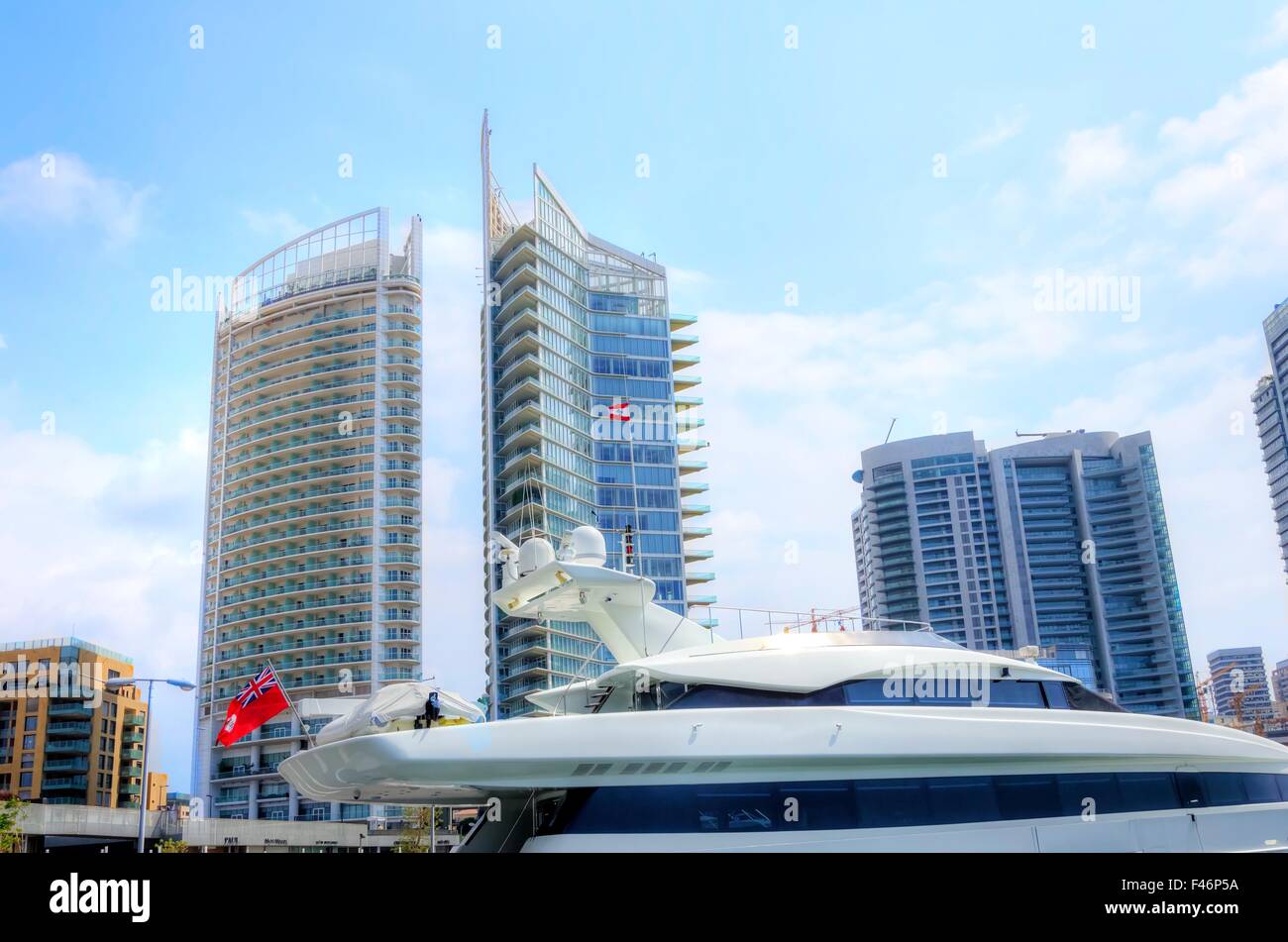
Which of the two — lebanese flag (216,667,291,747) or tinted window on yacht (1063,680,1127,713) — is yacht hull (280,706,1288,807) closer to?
tinted window on yacht (1063,680,1127,713)

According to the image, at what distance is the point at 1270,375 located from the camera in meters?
124

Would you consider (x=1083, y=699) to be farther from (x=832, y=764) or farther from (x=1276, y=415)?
(x=1276, y=415)

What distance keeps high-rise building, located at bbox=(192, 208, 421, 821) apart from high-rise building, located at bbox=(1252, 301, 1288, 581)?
96993mm

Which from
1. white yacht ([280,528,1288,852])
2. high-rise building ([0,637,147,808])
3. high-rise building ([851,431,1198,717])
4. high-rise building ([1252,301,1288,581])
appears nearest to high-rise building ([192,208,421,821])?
high-rise building ([0,637,147,808])

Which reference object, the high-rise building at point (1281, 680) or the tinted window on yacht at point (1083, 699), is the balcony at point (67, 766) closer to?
the tinted window on yacht at point (1083, 699)

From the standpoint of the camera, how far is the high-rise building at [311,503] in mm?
92938

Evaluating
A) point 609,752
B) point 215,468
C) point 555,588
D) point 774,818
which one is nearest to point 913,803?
point 774,818

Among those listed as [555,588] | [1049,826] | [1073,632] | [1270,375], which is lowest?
[1049,826]

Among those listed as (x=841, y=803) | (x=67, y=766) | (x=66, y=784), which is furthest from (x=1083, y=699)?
(x=66, y=784)

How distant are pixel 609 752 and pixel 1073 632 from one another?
4982 inches

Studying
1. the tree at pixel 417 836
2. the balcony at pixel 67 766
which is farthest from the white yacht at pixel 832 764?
the balcony at pixel 67 766

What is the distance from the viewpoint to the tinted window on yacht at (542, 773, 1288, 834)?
44.7ft
